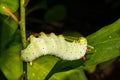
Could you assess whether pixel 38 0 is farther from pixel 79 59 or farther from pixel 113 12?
pixel 79 59

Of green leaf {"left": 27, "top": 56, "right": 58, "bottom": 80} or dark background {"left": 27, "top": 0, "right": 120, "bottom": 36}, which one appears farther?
dark background {"left": 27, "top": 0, "right": 120, "bottom": 36}

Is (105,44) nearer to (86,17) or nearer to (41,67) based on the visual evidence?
(41,67)

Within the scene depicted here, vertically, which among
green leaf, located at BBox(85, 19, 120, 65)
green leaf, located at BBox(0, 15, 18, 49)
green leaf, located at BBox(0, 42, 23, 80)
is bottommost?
green leaf, located at BBox(0, 42, 23, 80)

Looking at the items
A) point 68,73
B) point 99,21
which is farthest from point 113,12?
point 68,73

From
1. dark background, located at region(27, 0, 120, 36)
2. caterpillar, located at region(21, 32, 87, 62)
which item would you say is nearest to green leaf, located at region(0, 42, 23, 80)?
caterpillar, located at region(21, 32, 87, 62)

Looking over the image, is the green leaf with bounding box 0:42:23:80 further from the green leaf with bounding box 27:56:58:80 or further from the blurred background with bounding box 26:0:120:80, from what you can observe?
the blurred background with bounding box 26:0:120:80

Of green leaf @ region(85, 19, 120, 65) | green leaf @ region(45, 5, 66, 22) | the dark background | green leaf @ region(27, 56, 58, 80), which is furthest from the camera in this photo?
the dark background

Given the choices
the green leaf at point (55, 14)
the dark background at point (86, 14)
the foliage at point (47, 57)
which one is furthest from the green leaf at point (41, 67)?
the dark background at point (86, 14)

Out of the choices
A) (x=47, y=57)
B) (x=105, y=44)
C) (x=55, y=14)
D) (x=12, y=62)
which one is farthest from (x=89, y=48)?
(x=55, y=14)
